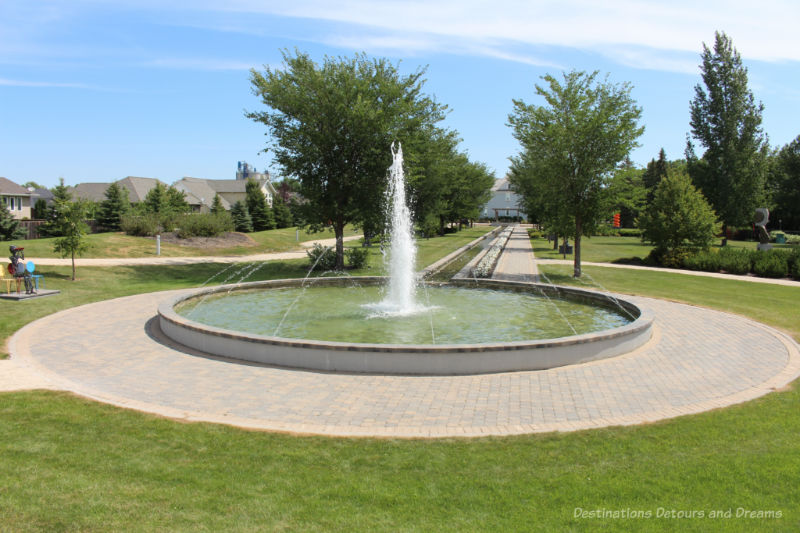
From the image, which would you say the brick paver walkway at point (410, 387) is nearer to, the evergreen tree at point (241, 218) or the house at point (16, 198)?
the evergreen tree at point (241, 218)

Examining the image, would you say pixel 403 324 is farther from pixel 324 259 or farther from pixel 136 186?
pixel 136 186

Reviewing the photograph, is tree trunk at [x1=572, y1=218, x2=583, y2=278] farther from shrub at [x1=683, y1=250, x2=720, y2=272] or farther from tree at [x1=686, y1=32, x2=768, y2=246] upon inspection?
tree at [x1=686, y1=32, x2=768, y2=246]

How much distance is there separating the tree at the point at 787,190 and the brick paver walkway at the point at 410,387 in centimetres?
6624

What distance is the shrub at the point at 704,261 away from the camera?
2706 centimetres

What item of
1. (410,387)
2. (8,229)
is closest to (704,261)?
(410,387)

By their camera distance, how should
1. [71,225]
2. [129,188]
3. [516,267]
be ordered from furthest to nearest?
[129,188]
[516,267]
[71,225]

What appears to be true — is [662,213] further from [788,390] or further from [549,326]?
[788,390]

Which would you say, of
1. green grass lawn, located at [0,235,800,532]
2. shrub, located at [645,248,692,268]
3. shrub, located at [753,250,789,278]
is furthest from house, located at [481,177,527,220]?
green grass lawn, located at [0,235,800,532]

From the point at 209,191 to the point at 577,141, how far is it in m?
74.1

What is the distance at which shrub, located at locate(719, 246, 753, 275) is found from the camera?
26109 millimetres

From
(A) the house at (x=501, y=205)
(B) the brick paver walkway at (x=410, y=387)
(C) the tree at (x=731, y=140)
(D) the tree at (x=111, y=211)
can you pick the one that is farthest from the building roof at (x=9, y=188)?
(A) the house at (x=501, y=205)

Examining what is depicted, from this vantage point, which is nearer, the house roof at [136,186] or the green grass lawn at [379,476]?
the green grass lawn at [379,476]

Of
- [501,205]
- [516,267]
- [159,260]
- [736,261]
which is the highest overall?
[501,205]

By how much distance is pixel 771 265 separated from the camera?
25203mm
